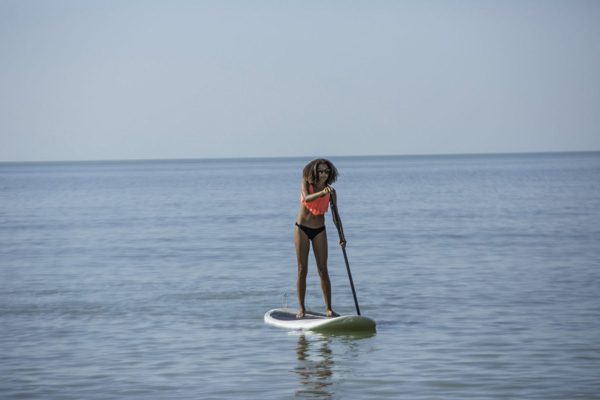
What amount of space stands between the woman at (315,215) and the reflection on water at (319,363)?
0.60m

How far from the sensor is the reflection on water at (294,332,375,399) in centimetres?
785

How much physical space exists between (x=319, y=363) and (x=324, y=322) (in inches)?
52.6

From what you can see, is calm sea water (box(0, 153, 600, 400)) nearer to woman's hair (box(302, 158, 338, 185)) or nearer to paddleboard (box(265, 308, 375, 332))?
paddleboard (box(265, 308, 375, 332))

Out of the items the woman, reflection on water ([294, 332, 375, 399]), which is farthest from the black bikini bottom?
reflection on water ([294, 332, 375, 399])

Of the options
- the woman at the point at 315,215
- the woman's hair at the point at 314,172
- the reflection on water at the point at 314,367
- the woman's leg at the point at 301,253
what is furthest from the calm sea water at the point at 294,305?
the woman's hair at the point at 314,172

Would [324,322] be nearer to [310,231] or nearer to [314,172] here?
[310,231]

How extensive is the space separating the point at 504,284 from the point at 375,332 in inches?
172

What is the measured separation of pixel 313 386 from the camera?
7965 millimetres

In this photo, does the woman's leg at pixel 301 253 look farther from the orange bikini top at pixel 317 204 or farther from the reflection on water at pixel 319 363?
the reflection on water at pixel 319 363

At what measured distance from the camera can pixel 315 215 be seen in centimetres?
1030

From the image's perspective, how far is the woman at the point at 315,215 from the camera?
33.2 feet

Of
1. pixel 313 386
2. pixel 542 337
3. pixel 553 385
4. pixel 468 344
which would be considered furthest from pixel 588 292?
pixel 313 386

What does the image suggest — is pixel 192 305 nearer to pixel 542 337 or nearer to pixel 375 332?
pixel 375 332

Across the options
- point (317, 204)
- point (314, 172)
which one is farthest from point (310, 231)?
point (314, 172)
